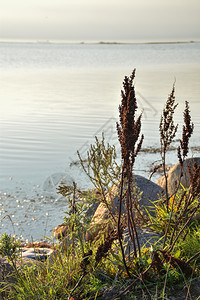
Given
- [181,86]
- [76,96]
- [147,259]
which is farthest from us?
[181,86]

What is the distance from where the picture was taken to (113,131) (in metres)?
12.4

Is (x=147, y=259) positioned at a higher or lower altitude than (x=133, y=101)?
lower

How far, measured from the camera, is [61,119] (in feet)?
47.4

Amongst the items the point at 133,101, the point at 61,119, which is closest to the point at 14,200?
the point at 133,101

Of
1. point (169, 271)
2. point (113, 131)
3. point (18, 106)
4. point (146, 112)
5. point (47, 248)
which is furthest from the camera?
point (18, 106)

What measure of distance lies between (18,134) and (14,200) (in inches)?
203

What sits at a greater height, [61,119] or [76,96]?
[76,96]

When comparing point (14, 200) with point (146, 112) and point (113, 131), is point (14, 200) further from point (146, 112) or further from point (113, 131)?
point (146, 112)

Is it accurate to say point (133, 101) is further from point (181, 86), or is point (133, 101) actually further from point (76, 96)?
point (181, 86)

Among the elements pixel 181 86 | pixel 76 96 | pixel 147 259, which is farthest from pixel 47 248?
pixel 181 86

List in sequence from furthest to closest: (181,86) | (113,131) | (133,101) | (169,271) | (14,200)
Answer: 1. (181,86)
2. (113,131)
3. (14,200)
4. (169,271)
5. (133,101)

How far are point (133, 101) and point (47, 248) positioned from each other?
11.3 feet

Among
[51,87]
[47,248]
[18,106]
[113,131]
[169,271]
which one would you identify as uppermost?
[51,87]

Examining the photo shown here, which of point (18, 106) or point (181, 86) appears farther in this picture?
point (181, 86)
